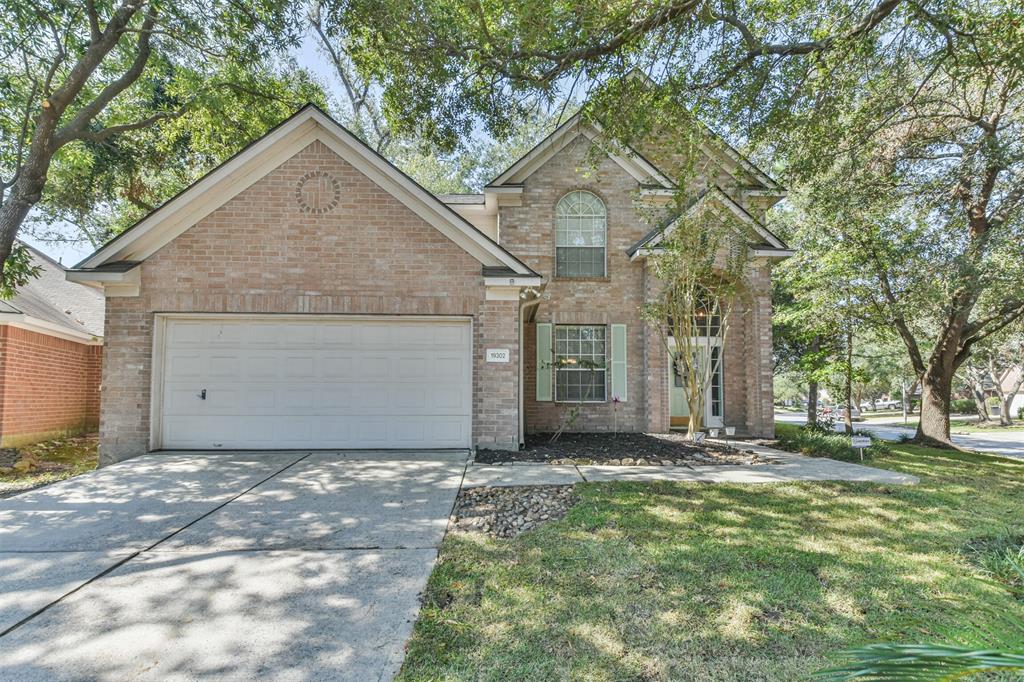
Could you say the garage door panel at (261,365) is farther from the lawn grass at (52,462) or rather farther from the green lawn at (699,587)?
the green lawn at (699,587)

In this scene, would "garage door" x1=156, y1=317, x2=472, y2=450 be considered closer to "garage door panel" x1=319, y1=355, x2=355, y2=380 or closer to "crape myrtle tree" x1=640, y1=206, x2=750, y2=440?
"garage door panel" x1=319, y1=355, x2=355, y2=380

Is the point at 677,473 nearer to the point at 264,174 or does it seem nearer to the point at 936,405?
the point at 264,174

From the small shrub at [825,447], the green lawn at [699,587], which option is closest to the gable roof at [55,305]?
the green lawn at [699,587]

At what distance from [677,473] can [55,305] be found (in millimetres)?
15795

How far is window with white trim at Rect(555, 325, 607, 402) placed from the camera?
12125mm

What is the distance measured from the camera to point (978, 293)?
10016mm

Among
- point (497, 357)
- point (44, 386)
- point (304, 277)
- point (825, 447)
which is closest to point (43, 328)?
point (44, 386)

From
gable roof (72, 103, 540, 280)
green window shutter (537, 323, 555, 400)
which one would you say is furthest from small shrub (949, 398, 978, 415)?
gable roof (72, 103, 540, 280)

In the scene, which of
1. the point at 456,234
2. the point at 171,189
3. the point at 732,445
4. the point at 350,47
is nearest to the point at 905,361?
the point at 732,445

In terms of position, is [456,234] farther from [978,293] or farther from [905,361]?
Result: [905,361]

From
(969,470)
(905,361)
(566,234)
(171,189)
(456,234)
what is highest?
(171,189)

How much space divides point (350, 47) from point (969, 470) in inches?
524

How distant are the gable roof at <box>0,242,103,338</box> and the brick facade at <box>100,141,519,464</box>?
3.79 meters

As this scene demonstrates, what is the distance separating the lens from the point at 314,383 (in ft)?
28.6
